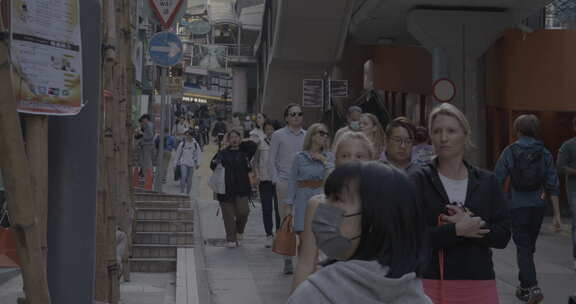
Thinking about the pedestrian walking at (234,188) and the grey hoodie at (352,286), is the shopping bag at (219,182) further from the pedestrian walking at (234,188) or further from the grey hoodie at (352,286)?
the grey hoodie at (352,286)

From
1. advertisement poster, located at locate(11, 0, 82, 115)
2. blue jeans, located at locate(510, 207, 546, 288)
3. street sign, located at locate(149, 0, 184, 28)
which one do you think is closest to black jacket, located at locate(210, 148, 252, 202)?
street sign, located at locate(149, 0, 184, 28)

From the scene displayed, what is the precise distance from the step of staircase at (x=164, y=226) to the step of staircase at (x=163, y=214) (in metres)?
0.19

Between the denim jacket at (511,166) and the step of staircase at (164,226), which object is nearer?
the denim jacket at (511,166)

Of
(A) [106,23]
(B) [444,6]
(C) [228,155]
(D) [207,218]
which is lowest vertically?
(D) [207,218]

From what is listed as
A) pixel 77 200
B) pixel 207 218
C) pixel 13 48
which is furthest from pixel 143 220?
pixel 13 48

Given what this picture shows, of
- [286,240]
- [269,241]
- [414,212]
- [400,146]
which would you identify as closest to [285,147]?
[269,241]

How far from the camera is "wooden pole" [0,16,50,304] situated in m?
2.68

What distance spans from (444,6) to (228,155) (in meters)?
7.84

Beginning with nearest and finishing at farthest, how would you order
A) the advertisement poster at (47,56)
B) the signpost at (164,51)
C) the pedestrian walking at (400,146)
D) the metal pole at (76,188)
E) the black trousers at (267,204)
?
the advertisement poster at (47,56)
the metal pole at (76,188)
the pedestrian walking at (400,146)
the black trousers at (267,204)
the signpost at (164,51)

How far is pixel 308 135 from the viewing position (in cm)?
750

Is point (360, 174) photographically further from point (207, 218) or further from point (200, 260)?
point (207, 218)

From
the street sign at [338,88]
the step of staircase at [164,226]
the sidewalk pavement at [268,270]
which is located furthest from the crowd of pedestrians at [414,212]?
the street sign at [338,88]

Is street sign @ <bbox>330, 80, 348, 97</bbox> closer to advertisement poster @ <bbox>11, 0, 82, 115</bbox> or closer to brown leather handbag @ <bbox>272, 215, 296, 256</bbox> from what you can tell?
brown leather handbag @ <bbox>272, 215, 296, 256</bbox>

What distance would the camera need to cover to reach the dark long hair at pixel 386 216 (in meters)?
1.97
